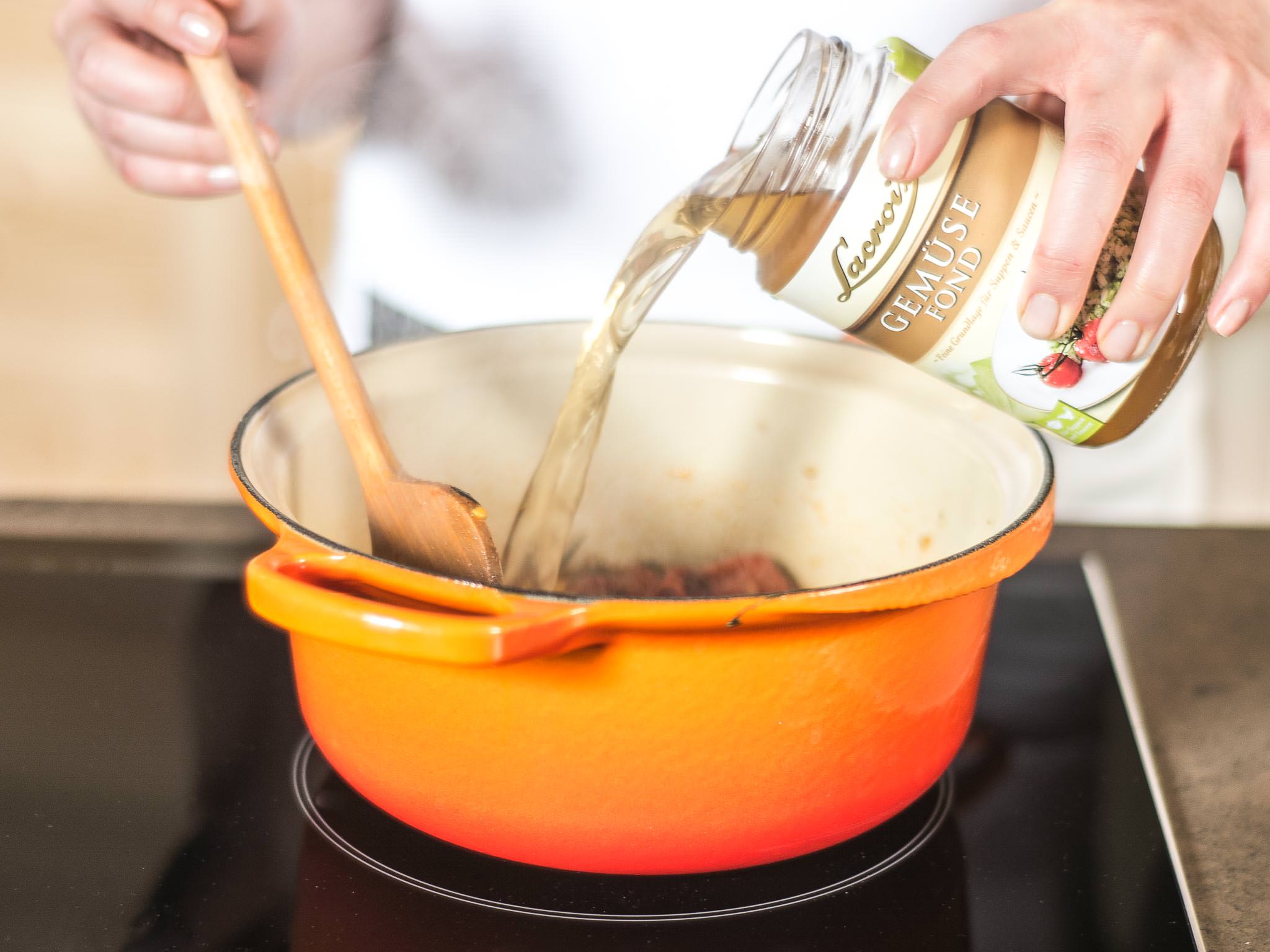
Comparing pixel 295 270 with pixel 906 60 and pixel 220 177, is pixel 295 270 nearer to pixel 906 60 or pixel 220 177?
pixel 220 177

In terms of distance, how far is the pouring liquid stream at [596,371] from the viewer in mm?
572

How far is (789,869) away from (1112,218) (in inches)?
13.2

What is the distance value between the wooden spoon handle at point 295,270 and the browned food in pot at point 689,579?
0.69ft

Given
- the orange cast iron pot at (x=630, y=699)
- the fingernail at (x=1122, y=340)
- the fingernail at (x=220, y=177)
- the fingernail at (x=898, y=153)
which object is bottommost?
the orange cast iron pot at (x=630, y=699)

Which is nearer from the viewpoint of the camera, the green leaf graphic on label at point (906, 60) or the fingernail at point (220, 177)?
the green leaf graphic on label at point (906, 60)

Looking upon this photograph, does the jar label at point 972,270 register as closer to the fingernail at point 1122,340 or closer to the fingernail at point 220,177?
the fingernail at point 1122,340

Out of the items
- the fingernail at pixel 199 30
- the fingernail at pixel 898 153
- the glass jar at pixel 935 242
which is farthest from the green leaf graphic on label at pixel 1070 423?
the fingernail at pixel 199 30

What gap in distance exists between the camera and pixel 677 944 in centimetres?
49

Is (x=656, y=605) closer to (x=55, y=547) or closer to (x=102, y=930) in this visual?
(x=102, y=930)

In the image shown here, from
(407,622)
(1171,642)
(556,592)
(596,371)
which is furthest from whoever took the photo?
(1171,642)

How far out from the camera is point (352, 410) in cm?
59

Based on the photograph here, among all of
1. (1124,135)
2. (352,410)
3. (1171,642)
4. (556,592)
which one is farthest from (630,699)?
(1171,642)

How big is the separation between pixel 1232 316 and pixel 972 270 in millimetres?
153

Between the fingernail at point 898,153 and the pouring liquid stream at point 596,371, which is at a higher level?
the fingernail at point 898,153
